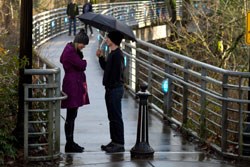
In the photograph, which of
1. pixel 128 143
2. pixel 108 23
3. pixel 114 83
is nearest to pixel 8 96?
pixel 114 83

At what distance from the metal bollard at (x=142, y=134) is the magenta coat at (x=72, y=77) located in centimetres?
82

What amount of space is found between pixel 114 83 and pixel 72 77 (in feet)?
1.89

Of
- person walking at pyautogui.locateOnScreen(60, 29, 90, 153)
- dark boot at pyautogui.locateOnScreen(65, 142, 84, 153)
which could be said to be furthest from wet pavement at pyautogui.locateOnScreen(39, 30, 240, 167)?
person walking at pyautogui.locateOnScreen(60, 29, 90, 153)

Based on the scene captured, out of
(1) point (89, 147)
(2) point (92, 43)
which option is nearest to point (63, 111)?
(1) point (89, 147)

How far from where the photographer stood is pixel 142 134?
9.09 m

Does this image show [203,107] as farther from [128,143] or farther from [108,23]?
[108,23]

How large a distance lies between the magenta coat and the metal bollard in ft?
2.67

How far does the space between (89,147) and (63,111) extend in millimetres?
3194

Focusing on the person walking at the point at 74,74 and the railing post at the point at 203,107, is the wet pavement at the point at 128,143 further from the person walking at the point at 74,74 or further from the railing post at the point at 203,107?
the person walking at the point at 74,74

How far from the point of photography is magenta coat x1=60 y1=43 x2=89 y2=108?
9062mm

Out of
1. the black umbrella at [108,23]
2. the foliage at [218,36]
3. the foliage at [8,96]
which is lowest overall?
the foliage at [218,36]

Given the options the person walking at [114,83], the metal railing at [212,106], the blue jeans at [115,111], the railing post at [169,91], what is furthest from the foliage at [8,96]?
the railing post at [169,91]

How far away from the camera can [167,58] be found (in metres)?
11.9

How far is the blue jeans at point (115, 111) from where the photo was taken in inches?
364
